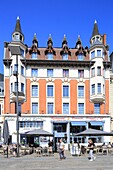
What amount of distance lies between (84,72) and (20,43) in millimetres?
11290

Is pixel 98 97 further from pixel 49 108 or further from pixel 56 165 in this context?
pixel 56 165

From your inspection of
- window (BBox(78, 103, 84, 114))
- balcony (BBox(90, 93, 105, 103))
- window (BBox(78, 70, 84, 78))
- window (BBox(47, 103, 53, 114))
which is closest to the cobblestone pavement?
balcony (BBox(90, 93, 105, 103))

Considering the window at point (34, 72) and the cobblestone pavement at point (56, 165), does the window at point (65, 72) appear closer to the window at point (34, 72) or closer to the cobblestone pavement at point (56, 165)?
the window at point (34, 72)

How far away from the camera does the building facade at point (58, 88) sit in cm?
4778

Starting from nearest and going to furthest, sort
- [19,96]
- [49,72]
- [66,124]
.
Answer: [19,96] < [66,124] < [49,72]

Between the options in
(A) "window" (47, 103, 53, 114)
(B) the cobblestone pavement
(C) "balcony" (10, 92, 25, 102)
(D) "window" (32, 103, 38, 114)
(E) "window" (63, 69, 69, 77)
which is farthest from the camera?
(E) "window" (63, 69, 69, 77)

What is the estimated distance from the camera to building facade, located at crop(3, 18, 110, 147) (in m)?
47.8

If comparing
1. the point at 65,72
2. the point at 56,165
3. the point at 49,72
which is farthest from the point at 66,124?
the point at 56,165

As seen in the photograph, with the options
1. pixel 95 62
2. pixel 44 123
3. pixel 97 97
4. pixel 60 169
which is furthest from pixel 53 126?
pixel 60 169

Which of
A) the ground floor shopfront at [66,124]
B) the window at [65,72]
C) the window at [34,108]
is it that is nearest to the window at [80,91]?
the window at [65,72]

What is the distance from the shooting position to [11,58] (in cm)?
4856

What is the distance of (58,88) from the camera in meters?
49.3

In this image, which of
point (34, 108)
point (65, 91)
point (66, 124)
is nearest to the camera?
point (66, 124)

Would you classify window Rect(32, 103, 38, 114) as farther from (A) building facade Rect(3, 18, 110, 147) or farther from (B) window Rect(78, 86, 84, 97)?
(B) window Rect(78, 86, 84, 97)
